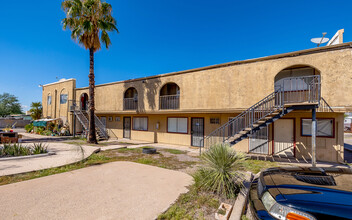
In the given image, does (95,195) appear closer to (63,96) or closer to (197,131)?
(197,131)

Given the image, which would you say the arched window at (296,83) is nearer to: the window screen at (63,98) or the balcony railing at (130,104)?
the balcony railing at (130,104)

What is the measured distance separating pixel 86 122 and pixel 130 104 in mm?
6369

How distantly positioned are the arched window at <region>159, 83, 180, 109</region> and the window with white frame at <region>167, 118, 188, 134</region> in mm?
1397

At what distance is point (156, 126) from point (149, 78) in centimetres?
431

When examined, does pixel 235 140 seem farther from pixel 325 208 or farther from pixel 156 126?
pixel 156 126

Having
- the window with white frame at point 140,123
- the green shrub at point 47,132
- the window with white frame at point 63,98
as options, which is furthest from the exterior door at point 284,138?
the window with white frame at point 63,98

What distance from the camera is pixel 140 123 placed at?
16.4 meters

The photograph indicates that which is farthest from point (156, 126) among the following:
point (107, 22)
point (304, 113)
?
point (304, 113)

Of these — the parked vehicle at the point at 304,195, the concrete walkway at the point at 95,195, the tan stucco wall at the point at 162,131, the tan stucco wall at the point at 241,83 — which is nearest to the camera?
the parked vehicle at the point at 304,195

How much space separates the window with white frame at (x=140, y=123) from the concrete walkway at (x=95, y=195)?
31.6 feet

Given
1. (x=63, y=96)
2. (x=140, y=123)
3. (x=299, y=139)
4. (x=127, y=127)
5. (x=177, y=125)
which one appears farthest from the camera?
(x=63, y=96)

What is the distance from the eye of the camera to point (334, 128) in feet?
28.8

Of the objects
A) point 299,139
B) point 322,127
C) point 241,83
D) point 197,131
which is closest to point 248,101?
point 241,83

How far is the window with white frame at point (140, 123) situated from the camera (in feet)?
52.5
